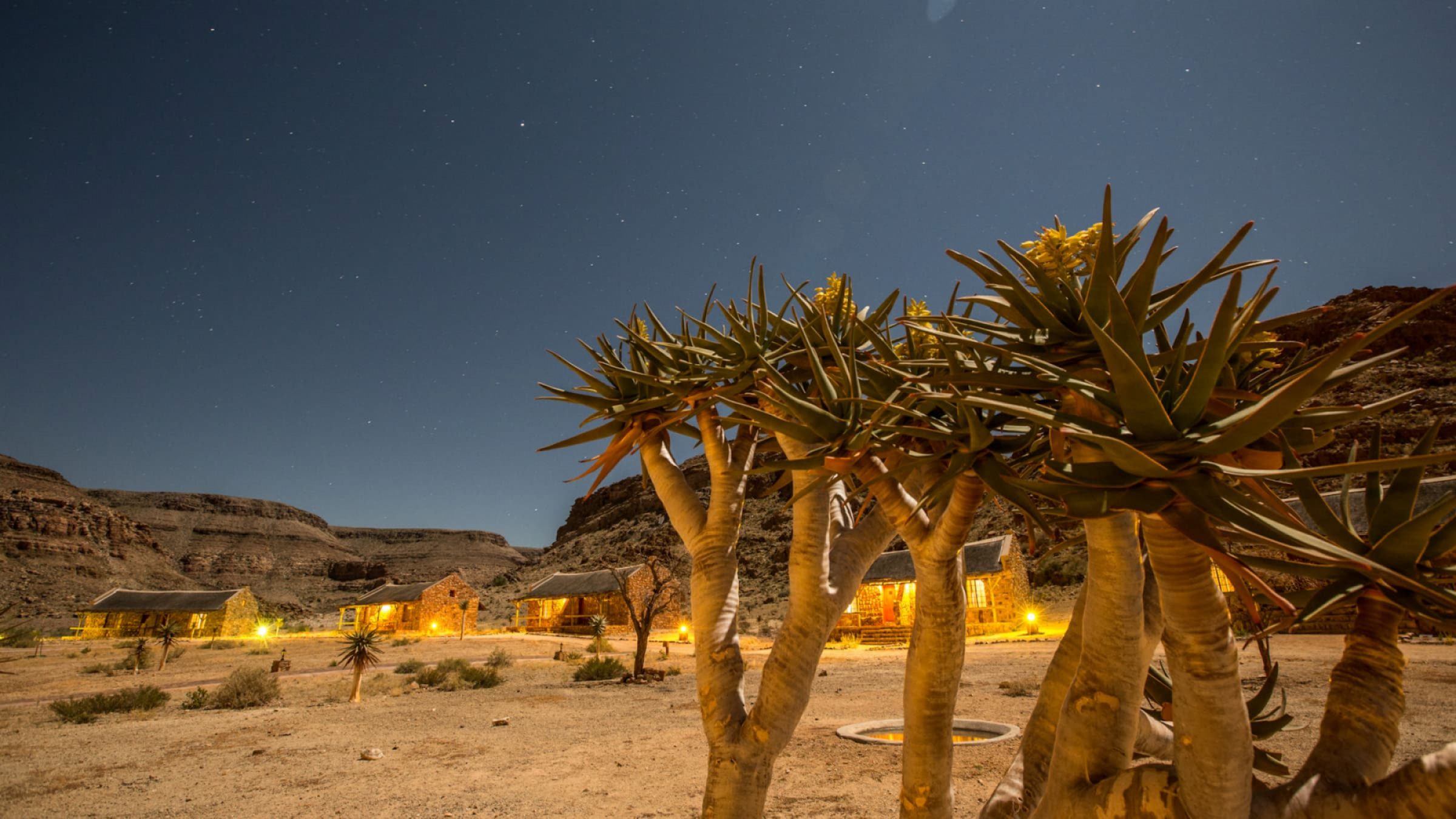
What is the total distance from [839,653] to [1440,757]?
26.7m

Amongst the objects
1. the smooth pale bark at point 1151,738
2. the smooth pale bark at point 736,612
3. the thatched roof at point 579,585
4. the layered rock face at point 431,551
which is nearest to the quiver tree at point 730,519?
the smooth pale bark at point 736,612

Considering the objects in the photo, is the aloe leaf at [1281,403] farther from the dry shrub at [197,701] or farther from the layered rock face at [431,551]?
the layered rock face at [431,551]

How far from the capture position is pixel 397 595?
48.8m

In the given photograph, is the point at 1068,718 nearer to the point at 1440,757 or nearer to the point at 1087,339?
the point at 1440,757

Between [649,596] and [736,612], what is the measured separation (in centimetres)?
3324

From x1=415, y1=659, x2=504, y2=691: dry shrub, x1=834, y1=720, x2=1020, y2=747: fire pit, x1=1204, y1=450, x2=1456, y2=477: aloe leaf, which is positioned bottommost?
x1=415, y1=659, x2=504, y2=691: dry shrub

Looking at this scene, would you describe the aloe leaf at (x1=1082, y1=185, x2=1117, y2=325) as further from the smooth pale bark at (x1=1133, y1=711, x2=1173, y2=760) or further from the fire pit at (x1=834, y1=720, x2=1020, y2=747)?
the fire pit at (x1=834, y1=720, x2=1020, y2=747)

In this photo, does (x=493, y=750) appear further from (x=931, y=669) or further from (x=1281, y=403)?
(x=1281, y=403)

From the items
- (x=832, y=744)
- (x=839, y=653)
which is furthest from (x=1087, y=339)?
(x=839, y=653)

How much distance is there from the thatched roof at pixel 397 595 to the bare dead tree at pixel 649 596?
14.9 m

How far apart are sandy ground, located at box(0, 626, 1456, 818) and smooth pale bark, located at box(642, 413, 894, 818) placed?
2.84m

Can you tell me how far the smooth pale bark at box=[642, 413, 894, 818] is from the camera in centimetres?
331

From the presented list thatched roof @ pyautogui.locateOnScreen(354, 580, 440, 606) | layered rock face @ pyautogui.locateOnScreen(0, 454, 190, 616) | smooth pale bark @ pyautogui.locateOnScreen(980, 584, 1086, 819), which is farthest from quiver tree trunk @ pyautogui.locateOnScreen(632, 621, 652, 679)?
layered rock face @ pyautogui.locateOnScreen(0, 454, 190, 616)

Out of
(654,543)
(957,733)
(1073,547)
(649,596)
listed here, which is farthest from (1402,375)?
(654,543)
